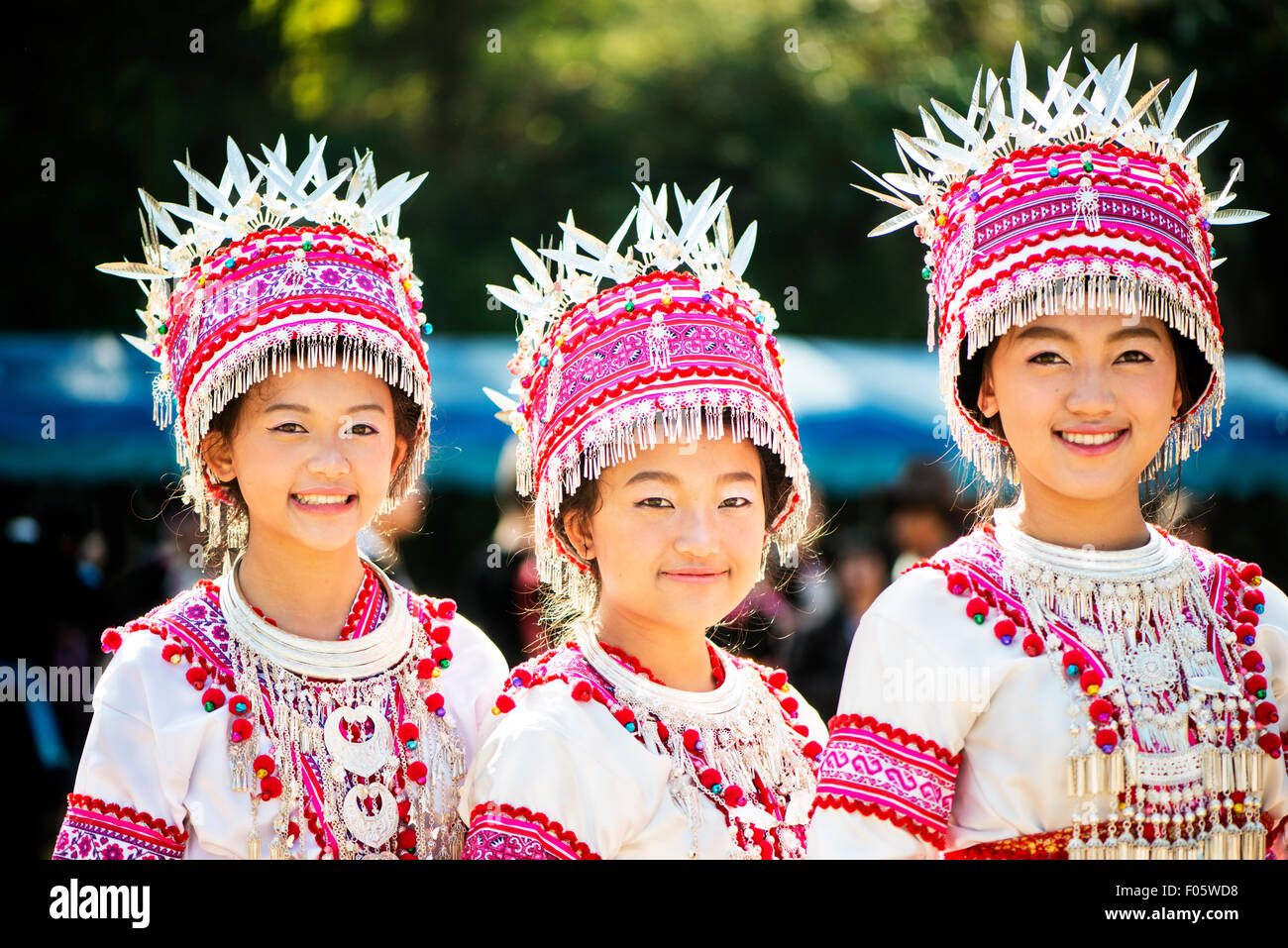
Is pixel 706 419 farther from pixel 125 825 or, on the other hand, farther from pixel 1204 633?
pixel 125 825

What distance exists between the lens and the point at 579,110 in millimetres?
13562

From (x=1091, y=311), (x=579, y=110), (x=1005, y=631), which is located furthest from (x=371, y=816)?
(x=579, y=110)

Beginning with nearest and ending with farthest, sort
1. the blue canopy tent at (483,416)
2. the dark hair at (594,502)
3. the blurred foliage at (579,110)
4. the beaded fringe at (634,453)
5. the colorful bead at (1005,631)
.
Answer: the colorful bead at (1005,631), the beaded fringe at (634,453), the dark hair at (594,502), the blue canopy tent at (483,416), the blurred foliage at (579,110)

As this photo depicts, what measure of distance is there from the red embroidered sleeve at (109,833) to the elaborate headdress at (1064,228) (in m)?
1.76

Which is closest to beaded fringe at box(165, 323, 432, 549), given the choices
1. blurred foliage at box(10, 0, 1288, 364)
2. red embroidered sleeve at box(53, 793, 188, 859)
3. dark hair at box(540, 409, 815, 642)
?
dark hair at box(540, 409, 815, 642)

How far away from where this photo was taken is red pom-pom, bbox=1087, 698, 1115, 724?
2787 millimetres

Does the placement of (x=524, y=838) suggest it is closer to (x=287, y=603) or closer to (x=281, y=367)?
(x=287, y=603)

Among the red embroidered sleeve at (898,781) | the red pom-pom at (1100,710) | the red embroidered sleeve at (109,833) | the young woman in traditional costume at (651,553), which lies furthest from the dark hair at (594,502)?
the red embroidered sleeve at (109,833)

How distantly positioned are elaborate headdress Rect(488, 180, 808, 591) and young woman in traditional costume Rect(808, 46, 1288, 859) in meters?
0.40

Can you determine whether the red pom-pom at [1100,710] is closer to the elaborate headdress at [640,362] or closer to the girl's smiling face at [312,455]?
the elaborate headdress at [640,362]

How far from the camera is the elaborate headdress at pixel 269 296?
3178mm

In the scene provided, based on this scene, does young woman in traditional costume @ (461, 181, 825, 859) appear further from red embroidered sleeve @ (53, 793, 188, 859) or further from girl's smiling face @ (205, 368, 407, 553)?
red embroidered sleeve @ (53, 793, 188, 859)

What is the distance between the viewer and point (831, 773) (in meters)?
2.82

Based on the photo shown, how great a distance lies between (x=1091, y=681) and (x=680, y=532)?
2.73 ft
